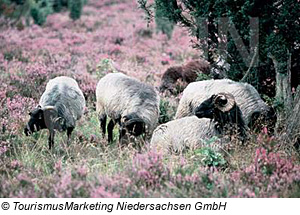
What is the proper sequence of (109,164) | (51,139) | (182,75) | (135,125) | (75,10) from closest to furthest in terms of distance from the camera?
1. (109,164)
2. (135,125)
3. (51,139)
4. (182,75)
5. (75,10)

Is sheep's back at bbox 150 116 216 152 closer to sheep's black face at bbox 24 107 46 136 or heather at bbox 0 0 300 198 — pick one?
heather at bbox 0 0 300 198

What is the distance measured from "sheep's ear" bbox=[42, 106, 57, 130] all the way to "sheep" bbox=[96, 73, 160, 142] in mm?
1042

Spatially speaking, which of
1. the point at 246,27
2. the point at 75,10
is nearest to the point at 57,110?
the point at 246,27

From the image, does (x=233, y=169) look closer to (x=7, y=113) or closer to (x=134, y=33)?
(x=7, y=113)

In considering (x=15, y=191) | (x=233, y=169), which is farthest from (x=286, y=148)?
(x=15, y=191)

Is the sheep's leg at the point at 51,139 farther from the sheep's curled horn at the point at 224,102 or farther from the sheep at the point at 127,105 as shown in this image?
the sheep's curled horn at the point at 224,102

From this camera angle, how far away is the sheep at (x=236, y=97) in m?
7.63

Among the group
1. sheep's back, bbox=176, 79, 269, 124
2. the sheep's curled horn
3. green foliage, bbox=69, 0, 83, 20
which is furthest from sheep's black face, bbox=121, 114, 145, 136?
green foliage, bbox=69, 0, 83, 20

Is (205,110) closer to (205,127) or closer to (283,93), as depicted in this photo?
(205,127)

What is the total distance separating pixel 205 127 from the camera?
7117mm

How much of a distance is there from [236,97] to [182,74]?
381cm

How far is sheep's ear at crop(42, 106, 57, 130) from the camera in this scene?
7.43 metres

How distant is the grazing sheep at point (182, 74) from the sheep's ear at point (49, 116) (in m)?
4.30

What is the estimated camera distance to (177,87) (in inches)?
445
